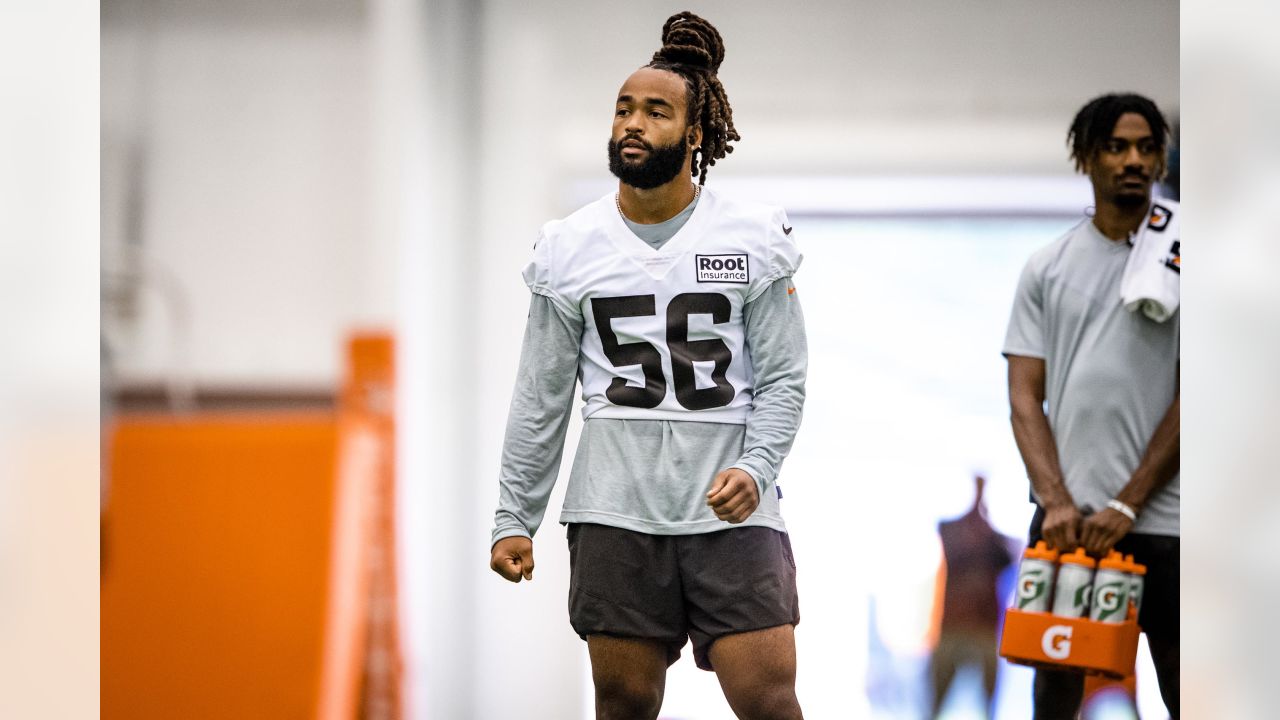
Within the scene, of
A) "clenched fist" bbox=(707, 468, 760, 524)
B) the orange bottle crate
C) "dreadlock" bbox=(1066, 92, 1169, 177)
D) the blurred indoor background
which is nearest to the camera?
"clenched fist" bbox=(707, 468, 760, 524)

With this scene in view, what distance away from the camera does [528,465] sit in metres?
2.18

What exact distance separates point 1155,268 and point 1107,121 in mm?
507

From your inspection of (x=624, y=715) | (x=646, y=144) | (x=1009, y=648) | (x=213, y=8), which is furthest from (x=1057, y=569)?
(x=213, y=8)

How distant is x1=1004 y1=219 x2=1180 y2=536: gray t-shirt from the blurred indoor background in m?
0.92

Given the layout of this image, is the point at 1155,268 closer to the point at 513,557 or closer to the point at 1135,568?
the point at 1135,568

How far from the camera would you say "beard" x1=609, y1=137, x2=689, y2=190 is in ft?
7.00

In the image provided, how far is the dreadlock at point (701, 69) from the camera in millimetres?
2229

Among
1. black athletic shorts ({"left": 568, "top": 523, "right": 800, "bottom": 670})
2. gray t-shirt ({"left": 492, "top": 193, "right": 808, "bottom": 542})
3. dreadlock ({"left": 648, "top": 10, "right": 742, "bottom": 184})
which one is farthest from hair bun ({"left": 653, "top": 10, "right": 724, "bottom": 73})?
black athletic shorts ({"left": 568, "top": 523, "right": 800, "bottom": 670})

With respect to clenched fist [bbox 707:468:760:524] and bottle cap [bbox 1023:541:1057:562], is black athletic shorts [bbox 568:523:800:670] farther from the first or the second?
bottle cap [bbox 1023:541:1057:562]

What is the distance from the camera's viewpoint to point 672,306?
2.10 m

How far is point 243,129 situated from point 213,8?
39 cm

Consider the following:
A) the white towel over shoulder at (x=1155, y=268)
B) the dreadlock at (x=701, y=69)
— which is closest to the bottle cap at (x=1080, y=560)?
the white towel over shoulder at (x=1155, y=268)
